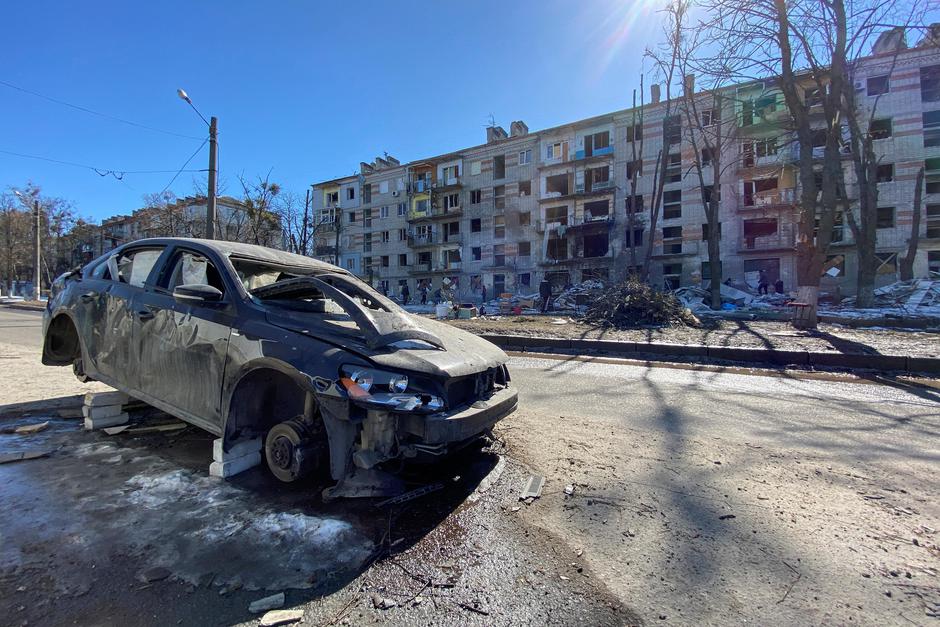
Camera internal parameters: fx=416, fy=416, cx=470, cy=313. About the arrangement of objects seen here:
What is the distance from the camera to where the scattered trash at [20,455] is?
2.95m

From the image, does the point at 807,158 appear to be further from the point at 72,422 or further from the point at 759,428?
the point at 72,422

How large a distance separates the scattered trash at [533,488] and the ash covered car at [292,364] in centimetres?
50

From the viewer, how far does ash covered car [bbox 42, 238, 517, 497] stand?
221 centimetres

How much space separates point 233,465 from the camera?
2701 millimetres

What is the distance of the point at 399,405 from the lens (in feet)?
6.95

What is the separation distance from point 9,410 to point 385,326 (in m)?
4.39

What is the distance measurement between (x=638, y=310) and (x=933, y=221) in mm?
29453

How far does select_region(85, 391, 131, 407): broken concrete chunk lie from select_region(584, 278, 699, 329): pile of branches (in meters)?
12.4

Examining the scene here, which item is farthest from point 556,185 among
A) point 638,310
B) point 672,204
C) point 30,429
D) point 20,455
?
point 20,455

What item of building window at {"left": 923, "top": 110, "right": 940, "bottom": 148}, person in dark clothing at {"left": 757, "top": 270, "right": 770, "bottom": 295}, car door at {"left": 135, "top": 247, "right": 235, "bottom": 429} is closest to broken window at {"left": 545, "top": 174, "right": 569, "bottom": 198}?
person in dark clothing at {"left": 757, "top": 270, "right": 770, "bottom": 295}

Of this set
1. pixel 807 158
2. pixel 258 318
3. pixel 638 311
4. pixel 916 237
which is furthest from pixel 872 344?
pixel 916 237

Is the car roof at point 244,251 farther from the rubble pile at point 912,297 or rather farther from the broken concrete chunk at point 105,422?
the rubble pile at point 912,297

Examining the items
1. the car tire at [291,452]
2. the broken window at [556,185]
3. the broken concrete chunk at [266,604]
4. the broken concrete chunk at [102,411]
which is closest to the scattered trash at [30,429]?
the broken concrete chunk at [102,411]

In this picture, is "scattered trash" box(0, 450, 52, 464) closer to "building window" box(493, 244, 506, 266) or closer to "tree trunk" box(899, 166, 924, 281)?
"tree trunk" box(899, 166, 924, 281)
